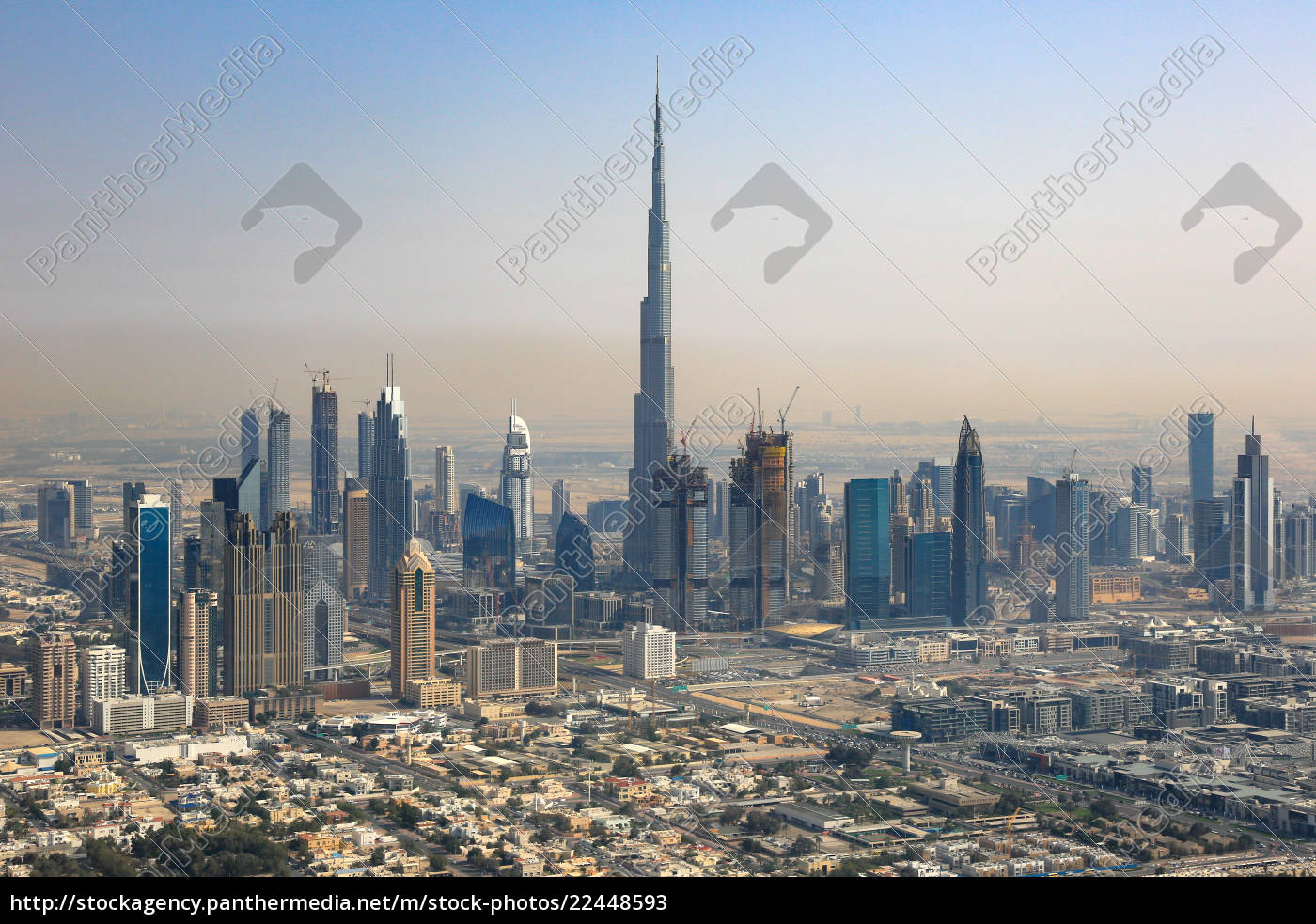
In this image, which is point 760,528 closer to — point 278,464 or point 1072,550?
point 1072,550

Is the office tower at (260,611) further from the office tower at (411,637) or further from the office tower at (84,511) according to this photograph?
the office tower at (84,511)

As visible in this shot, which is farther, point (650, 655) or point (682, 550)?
point (682, 550)

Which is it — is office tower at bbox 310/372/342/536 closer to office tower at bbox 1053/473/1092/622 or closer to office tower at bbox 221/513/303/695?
office tower at bbox 221/513/303/695

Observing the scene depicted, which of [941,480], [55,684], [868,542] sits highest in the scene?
[941,480]

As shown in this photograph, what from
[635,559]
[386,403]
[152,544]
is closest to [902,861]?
[152,544]

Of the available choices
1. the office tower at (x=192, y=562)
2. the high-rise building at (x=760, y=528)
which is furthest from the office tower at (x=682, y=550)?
the office tower at (x=192, y=562)

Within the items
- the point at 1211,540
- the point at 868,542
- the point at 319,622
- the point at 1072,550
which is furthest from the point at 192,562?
the point at 1211,540

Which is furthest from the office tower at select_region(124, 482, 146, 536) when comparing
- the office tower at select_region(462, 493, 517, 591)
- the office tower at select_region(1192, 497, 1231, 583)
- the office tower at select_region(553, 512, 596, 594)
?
the office tower at select_region(1192, 497, 1231, 583)
